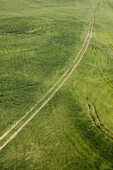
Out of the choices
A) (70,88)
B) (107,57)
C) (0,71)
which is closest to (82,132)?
(70,88)

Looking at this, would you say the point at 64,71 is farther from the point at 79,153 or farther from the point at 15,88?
the point at 79,153

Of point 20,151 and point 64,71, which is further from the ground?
point 64,71

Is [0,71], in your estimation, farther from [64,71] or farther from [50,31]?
[50,31]

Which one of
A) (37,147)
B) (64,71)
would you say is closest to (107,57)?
(64,71)

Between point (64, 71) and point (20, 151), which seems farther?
point (64, 71)

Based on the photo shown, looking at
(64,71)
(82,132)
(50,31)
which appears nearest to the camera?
(82,132)

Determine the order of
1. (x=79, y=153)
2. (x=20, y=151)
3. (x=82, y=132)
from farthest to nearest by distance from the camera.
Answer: (x=82, y=132)
(x=79, y=153)
(x=20, y=151)

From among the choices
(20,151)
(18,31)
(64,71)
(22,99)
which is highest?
(18,31)
